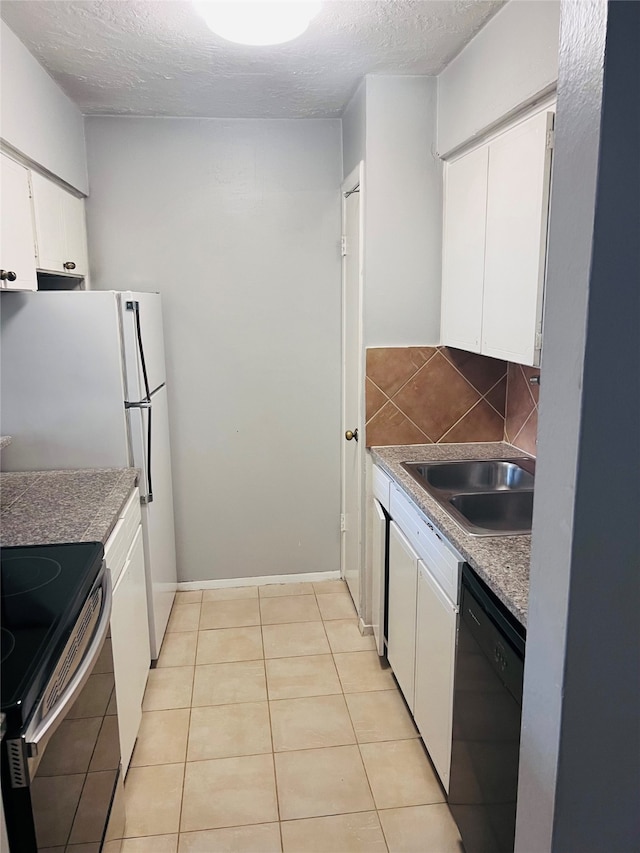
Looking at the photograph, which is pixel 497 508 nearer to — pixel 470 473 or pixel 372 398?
pixel 470 473

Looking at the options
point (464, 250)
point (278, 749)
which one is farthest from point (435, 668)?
point (464, 250)

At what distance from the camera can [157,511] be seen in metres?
2.92

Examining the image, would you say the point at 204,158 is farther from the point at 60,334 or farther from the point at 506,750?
the point at 506,750

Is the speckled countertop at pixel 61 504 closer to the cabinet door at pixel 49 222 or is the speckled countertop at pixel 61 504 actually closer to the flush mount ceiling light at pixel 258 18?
the cabinet door at pixel 49 222

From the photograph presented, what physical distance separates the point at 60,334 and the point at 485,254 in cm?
164

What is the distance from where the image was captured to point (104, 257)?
126 inches

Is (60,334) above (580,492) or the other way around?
above

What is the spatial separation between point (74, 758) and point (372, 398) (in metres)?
1.86

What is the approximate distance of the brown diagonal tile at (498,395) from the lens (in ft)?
9.57

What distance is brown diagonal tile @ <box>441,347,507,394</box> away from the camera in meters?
2.88

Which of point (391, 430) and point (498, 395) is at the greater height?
point (498, 395)

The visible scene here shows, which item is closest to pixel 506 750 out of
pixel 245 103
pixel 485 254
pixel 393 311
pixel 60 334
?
pixel 485 254

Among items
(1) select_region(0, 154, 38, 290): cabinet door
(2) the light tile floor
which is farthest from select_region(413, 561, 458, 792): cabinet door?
(1) select_region(0, 154, 38, 290): cabinet door

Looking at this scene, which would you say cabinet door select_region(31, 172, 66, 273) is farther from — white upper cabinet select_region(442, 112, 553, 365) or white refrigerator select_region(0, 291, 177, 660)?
white upper cabinet select_region(442, 112, 553, 365)
